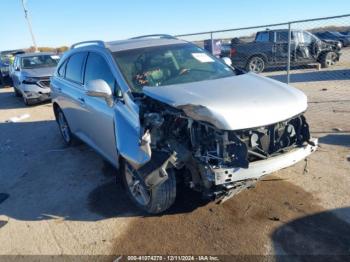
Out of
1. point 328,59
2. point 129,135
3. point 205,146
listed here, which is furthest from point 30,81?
point 328,59

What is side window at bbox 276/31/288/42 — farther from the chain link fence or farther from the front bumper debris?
the front bumper debris

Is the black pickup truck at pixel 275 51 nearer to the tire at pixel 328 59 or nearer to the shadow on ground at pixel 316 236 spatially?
the tire at pixel 328 59

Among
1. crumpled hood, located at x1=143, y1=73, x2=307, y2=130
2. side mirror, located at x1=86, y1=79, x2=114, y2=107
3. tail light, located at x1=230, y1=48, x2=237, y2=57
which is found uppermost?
side mirror, located at x1=86, y1=79, x2=114, y2=107

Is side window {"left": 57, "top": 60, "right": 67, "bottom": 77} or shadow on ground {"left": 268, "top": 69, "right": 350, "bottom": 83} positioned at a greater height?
side window {"left": 57, "top": 60, "right": 67, "bottom": 77}

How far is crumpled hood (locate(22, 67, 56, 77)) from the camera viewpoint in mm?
11938

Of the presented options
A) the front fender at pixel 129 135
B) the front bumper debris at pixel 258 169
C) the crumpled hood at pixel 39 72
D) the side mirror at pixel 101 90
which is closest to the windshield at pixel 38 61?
the crumpled hood at pixel 39 72

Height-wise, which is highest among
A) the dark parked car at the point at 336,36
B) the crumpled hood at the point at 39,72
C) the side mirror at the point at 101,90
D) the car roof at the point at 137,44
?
the car roof at the point at 137,44

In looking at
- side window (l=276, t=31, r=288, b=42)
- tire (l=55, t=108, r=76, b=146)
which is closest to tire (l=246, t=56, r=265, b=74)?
side window (l=276, t=31, r=288, b=42)

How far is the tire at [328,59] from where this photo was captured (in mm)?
16036

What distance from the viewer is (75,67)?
5.79 m

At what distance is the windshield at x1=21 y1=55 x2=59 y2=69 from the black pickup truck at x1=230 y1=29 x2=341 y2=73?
25.2ft

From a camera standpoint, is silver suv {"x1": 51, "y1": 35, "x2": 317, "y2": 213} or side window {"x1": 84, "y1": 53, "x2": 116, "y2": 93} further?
side window {"x1": 84, "y1": 53, "x2": 116, "y2": 93}

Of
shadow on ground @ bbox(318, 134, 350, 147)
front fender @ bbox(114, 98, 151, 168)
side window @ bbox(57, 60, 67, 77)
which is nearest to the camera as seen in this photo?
front fender @ bbox(114, 98, 151, 168)

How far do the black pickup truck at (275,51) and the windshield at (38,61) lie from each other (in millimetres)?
7682
